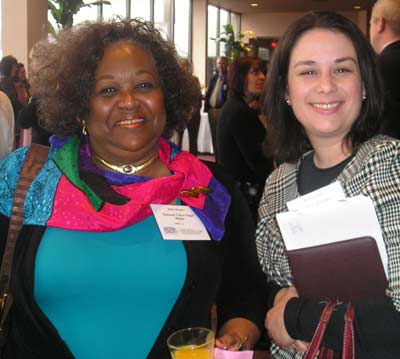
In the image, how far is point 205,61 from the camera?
45.3ft

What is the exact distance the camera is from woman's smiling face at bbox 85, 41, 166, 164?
171 centimetres

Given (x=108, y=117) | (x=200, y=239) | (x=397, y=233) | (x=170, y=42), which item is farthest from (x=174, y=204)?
(x=397, y=233)

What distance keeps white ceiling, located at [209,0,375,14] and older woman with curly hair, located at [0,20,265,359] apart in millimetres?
13812

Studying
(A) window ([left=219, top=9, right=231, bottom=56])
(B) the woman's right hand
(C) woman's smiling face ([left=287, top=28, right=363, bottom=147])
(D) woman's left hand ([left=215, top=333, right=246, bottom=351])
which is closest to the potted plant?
(C) woman's smiling face ([left=287, top=28, right=363, bottom=147])

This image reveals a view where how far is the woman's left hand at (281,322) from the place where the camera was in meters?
1.40

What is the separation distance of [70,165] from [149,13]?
1163 centimetres

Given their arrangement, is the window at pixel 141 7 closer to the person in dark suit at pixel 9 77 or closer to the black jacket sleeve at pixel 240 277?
the person in dark suit at pixel 9 77

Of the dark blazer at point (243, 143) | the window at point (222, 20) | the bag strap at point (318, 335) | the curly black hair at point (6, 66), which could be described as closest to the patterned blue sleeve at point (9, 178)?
the bag strap at point (318, 335)

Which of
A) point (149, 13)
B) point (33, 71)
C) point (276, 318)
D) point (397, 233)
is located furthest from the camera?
point (149, 13)

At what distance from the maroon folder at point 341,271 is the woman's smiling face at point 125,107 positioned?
67 cm

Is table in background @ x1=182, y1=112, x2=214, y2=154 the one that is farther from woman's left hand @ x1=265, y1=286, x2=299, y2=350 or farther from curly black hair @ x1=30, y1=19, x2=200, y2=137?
woman's left hand @ x1=265, y1=286, x2=299, y2=350

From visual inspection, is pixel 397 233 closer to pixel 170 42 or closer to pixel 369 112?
pixel 369 112

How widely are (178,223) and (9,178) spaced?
53 centimetres

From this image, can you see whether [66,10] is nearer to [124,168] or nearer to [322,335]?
[124,168]
